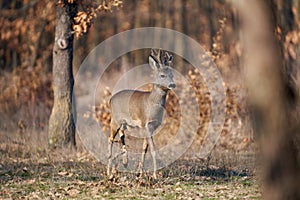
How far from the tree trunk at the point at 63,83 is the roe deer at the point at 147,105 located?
342 cm

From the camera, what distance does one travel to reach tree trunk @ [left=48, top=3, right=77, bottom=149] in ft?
49.3

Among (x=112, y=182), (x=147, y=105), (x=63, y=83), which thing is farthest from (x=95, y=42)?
(x=112, y=182)

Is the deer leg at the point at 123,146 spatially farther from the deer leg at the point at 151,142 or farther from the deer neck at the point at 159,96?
the deer neck at the point at 159,96

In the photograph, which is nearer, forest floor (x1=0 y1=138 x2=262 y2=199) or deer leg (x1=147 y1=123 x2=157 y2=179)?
forest floor (x1=0 y1=138 x2=262 y2=199)

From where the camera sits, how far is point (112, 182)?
388 inches

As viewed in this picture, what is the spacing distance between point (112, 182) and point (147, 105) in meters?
2.02

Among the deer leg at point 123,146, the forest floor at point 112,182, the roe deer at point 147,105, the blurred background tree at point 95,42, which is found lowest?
the forest floor at point 112,182

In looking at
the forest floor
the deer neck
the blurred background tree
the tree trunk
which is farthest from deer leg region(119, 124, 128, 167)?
the tree trunk

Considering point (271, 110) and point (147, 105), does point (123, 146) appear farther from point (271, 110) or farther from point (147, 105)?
point (271, 110)

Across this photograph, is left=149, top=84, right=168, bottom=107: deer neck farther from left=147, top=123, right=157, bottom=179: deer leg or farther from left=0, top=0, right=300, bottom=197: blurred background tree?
left=0, top=0, right=300, bottom=197: blurred background tree

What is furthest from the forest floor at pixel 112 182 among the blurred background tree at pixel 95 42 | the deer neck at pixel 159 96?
the blurred background tree at pixel 95 42

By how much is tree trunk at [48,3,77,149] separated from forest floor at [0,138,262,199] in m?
1.89

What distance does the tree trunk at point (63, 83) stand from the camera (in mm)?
15016

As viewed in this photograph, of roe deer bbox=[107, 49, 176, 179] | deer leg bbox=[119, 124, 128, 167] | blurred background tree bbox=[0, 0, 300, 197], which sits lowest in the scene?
deer leg bbox=[119, 124, 128, 167]
